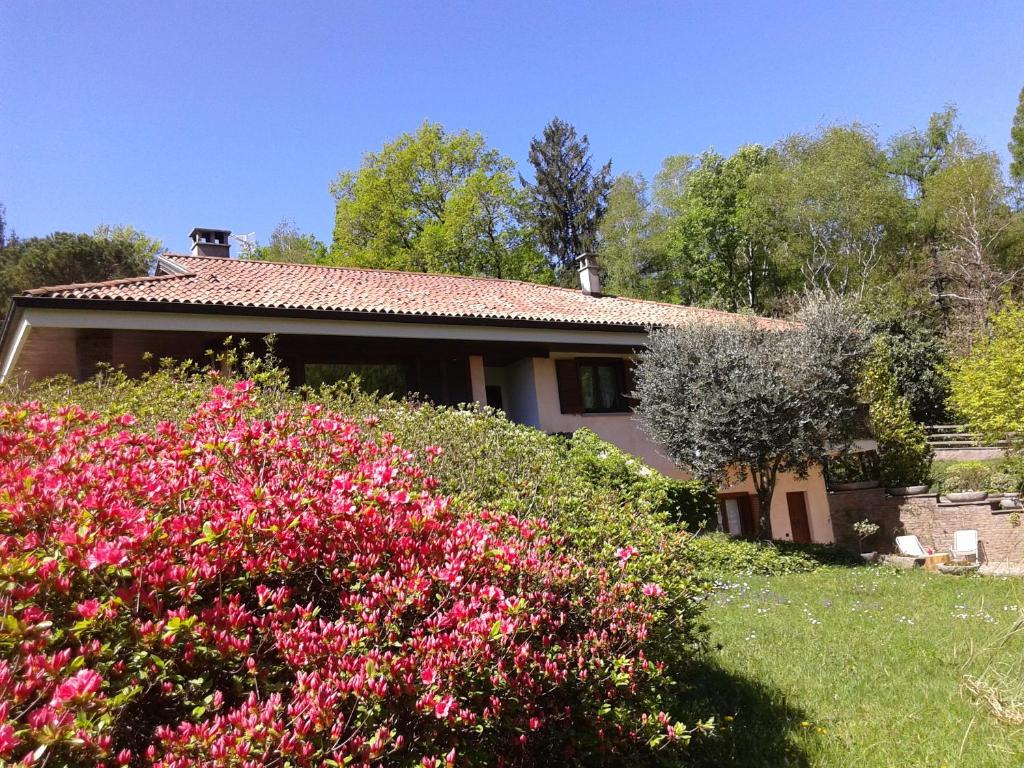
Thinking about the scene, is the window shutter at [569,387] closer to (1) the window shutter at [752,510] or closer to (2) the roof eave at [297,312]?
(2) the roof eave at [297,312]

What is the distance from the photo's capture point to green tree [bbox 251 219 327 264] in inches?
1468

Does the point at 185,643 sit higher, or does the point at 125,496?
the point at 125,496

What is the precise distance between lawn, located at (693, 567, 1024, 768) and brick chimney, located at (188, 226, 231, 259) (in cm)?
1526

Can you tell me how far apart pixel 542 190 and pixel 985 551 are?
104ft

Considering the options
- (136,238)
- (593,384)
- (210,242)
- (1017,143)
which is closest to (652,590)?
(593,384)

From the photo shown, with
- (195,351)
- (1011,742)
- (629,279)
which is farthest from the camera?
(629,279)

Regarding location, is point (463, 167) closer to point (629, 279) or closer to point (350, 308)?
point (629, 279)

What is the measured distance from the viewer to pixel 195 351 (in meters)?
12.4

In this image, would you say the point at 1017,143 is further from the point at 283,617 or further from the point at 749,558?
the point at 283,617

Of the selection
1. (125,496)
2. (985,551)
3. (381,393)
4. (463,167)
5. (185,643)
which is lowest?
(985,551)

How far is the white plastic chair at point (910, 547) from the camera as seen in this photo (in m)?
16.1

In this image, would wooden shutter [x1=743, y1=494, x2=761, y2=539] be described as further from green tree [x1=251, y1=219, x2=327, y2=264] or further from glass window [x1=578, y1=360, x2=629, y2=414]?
green tree [x1=251, y1=219, x2=327, y2=264]

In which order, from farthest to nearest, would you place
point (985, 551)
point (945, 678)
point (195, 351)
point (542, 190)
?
point (542, 190)
point (985, 551)
point (195, 351)
point (945, 678)

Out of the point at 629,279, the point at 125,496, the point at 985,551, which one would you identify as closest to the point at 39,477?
the point at 125,496
